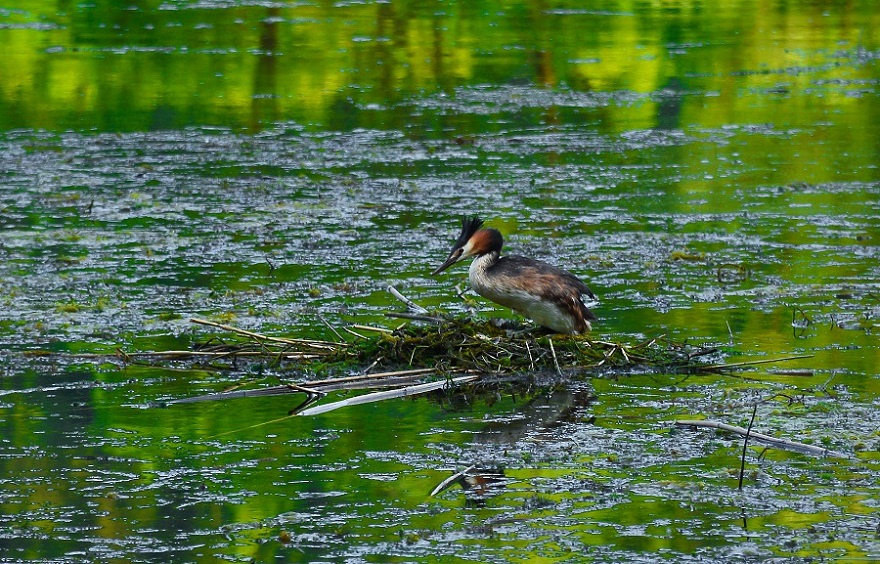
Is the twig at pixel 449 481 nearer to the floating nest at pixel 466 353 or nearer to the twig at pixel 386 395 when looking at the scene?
the twig at pixel 386 395

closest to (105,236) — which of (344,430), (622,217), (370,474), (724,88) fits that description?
(622,217)

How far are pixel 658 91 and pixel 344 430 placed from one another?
11412 mm

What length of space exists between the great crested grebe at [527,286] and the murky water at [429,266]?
462mm

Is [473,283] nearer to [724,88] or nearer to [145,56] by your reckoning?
[724,88]

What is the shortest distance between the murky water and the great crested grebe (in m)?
0.46

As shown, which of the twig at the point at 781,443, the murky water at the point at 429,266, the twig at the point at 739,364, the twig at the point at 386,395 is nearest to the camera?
the murky water at the point at 429,266

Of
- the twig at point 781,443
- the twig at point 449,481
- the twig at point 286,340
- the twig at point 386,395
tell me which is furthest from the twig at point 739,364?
the twig at point 449,481

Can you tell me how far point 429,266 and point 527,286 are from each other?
2.32m

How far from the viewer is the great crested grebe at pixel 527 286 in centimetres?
872

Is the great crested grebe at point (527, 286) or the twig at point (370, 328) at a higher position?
the great crested grebe at point (527, 286)

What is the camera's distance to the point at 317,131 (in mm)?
16219

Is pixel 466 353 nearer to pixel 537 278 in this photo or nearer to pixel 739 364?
pixel 537 278

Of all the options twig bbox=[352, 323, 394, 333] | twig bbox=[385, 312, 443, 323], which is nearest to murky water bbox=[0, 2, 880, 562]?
twig bbox=[352, 323, 394, 333]

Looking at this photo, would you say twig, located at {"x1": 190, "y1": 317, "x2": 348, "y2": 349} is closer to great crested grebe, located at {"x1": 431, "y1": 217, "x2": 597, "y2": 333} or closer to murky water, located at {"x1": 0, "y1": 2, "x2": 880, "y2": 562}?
murky water, located at {"x1": 0, "y1": 2, "x2": 880, "y2": 562}
